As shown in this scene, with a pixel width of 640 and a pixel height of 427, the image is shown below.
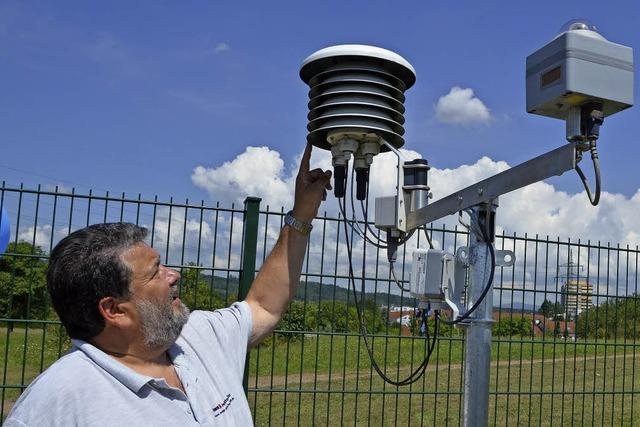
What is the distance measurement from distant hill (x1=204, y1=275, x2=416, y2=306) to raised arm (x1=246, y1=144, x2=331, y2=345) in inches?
84.5

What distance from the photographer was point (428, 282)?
2584mm

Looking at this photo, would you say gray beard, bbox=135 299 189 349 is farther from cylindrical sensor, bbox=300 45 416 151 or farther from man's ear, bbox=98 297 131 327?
cylindrical sensor, bbox=300 45 416 151

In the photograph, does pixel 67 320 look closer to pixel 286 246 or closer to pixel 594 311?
pixel 286 246

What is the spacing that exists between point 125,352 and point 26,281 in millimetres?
3698

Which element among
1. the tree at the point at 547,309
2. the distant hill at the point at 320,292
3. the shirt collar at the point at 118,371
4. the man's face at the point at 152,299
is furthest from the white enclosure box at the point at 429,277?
the tree at the point at 547,309

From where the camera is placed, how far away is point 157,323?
2092mm

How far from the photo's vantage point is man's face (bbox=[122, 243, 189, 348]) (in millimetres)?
2078

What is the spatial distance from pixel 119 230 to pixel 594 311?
226 inches

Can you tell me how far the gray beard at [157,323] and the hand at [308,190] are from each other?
0.80 meters

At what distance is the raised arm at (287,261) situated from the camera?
9.11 ft

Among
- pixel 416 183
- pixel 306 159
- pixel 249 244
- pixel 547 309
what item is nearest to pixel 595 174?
pixel 416 183

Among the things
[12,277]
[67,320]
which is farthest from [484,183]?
[12,277]

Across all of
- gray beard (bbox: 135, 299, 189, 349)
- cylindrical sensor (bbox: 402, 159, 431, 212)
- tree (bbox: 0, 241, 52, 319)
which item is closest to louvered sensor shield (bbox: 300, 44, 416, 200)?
cylindrical sensor (bbox: 402, 159, 431, 212)

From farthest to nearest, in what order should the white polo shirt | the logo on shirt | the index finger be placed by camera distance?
the index finger
the logo on shirt
the white polo shirt
